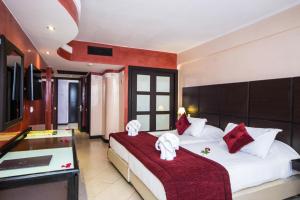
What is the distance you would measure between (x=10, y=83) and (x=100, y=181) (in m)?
2.05

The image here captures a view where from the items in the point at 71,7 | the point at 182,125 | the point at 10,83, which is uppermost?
the point at 71,7

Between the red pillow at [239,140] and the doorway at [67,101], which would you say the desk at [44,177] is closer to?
the red pillow at [239,140]

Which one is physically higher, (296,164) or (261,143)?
(261,143)

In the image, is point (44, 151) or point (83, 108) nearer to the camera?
point (44, 151)

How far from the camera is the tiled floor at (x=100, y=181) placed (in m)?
2.68

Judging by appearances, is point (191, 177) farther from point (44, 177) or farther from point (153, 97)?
point (153, 97)

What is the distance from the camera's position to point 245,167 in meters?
2.25

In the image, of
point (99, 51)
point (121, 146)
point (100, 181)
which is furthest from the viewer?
point (99, 51)

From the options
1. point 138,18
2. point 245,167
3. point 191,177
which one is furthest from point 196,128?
point 138,18

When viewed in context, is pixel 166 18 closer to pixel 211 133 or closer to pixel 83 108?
pixel 211 133

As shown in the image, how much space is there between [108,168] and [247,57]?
133 inches

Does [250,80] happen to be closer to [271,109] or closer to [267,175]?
[271,109]

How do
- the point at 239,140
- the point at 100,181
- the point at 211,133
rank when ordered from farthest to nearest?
the point at 211,133
the point at 100,181
the point at 239,140

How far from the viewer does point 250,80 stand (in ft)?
11.3
